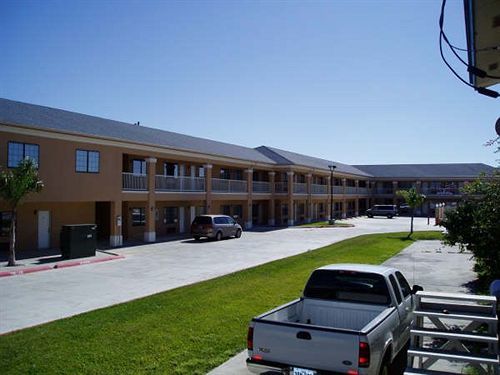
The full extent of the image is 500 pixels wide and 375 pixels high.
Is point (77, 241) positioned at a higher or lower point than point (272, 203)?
lower

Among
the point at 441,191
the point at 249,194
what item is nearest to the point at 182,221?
the point at 249,194

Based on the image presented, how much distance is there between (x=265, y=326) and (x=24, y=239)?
20.2 meters

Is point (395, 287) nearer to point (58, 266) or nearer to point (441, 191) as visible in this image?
point (58, 266)

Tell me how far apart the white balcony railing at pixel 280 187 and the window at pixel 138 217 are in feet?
57.1

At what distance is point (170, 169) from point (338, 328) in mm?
28474

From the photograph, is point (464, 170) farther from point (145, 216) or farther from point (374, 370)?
point (374, 370)

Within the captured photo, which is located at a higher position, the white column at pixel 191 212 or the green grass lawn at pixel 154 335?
the white column at pixel 191 212

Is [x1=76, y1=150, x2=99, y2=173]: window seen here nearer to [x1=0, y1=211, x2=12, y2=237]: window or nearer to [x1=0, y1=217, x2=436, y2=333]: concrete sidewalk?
[x1=0, y1=211, x2=12, y2=237]: window

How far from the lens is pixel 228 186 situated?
37000mm

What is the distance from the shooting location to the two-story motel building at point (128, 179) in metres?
21.7

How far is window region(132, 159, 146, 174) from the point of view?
30.2 m

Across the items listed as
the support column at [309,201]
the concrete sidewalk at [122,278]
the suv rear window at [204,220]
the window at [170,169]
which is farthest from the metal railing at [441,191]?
the suv rear window at [204,220]

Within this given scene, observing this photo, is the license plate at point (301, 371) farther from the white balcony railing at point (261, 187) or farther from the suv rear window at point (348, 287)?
the white balcony railing at point (261, 187)

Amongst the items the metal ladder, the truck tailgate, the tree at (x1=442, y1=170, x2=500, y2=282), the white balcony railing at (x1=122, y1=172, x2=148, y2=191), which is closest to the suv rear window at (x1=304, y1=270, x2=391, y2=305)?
the metal ladder
